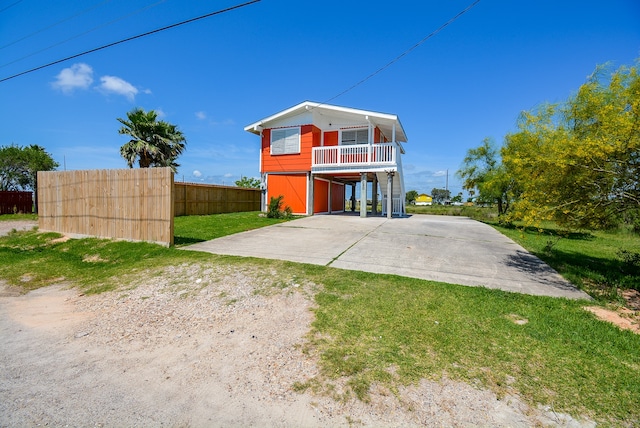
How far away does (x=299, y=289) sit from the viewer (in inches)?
188

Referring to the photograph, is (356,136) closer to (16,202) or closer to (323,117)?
(323,117)

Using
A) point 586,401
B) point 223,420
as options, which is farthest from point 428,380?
point 223,420

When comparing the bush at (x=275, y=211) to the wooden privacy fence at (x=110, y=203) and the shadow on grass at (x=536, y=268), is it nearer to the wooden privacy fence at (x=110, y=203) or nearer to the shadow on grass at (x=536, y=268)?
the wooden privacy fence at (x=110, y=203)

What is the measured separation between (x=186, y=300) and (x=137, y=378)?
6.24 feet

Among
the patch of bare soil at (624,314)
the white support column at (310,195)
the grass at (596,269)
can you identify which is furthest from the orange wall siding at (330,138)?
the patch of bare soil at (624,314)

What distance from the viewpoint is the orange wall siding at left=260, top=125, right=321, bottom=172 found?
16.7 metres

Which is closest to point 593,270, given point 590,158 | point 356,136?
point 590,158

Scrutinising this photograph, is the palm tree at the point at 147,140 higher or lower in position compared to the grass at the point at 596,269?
higher

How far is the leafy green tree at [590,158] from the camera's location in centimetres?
498

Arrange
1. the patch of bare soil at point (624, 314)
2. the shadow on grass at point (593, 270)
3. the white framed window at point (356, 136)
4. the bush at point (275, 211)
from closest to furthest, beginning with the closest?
the patch of bare soil at point (624, 314)
the shadow on grass at point (593, 270)
the bush at point (275, 211)
the white framed window at point (356, 136)

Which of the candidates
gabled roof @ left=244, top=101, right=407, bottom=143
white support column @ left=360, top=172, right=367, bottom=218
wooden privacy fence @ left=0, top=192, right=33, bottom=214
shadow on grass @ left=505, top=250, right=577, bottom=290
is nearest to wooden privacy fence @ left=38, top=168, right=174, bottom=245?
shadow on grass @ left=505, top=250, right=577, bottom=290

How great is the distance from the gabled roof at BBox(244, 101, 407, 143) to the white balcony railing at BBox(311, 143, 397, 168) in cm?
153

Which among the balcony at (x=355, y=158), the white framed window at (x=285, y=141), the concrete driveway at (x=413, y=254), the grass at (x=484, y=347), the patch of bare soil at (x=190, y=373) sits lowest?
the patch of bare soil at (x=190, y=373)

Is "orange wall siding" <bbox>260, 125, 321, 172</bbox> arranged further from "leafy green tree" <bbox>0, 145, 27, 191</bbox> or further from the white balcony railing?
"leafy green tree" <bbox>0, 145, 27, 191</bbox>
